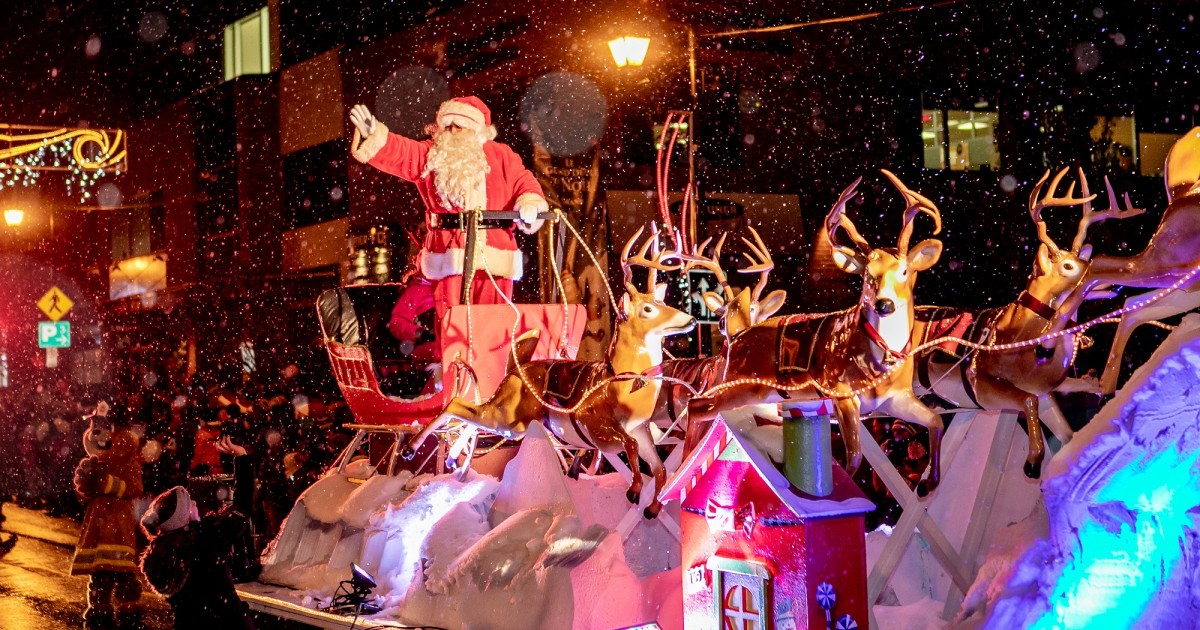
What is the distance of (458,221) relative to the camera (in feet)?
27.1

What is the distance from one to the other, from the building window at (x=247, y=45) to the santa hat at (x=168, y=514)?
1737 cm

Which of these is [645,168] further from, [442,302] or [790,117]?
[442,302]

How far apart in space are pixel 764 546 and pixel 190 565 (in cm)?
330

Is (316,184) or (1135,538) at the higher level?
(316,184)

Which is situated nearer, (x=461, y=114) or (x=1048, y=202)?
(x=1048, y=202)

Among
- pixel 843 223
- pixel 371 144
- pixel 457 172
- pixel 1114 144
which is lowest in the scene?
pixel 843 223

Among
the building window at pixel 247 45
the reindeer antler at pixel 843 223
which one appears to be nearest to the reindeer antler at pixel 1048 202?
the reindeer antler at pixel 843 223

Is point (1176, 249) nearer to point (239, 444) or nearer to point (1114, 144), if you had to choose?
point (239, 444)

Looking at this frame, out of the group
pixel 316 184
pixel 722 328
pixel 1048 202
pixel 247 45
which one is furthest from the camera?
pixel 247 45

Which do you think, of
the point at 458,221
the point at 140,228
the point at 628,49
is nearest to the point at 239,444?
the point at 458,221

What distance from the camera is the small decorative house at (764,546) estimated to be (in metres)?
4.26

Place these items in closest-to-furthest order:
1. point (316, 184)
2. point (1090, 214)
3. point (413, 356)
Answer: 1. point (1090, 214)
2. point (413, 356)
3. point (316, 184)

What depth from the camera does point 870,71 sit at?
16.2 metres

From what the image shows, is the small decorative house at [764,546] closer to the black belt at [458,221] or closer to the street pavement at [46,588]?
the black belt at [458,221]
